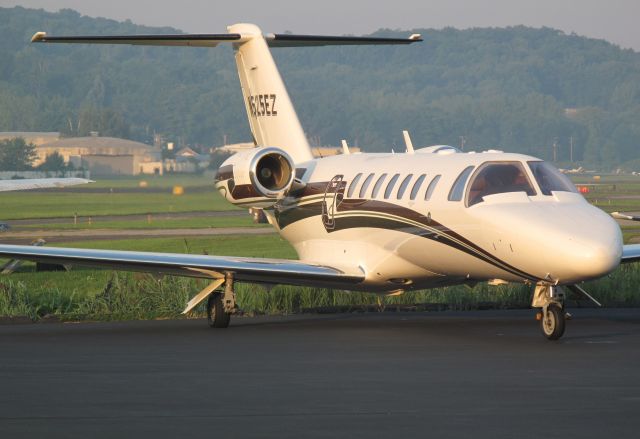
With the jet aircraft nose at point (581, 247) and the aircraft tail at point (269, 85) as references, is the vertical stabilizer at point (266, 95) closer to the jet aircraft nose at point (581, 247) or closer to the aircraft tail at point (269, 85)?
the aircraft tail at point (269, 85)

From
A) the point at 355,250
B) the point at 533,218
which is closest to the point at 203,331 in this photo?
the point at 355,250

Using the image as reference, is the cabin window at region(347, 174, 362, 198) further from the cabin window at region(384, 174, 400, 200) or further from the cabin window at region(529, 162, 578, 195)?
the cabin window at region(529, 162, 578, 195)

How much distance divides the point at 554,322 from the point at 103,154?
12066 centimetres

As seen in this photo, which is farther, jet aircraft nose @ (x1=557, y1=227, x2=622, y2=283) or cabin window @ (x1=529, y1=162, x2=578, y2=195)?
cabin window @ (x1=529, y1=162, x2=578, y2=195)

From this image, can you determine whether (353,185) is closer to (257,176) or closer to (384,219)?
(384,219)

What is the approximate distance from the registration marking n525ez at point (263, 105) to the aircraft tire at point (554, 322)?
8196 millimetres

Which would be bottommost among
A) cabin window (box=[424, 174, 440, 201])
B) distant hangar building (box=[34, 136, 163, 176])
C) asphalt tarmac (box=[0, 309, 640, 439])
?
asphalt tarmac (box=[0, 309, 640, 439])

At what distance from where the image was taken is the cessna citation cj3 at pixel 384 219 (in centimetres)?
1548

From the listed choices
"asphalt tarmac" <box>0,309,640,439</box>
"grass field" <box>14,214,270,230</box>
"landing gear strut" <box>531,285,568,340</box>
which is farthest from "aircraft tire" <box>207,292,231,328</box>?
"grass field" <box>14,214,270,230</box>

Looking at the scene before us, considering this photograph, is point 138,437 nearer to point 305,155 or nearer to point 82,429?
point 82,429

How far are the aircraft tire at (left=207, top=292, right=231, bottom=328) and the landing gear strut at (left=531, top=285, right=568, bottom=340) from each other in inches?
178

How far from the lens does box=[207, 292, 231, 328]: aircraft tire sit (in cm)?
1819

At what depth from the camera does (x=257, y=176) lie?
784 inches

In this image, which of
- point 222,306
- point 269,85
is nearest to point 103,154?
point 269,85
